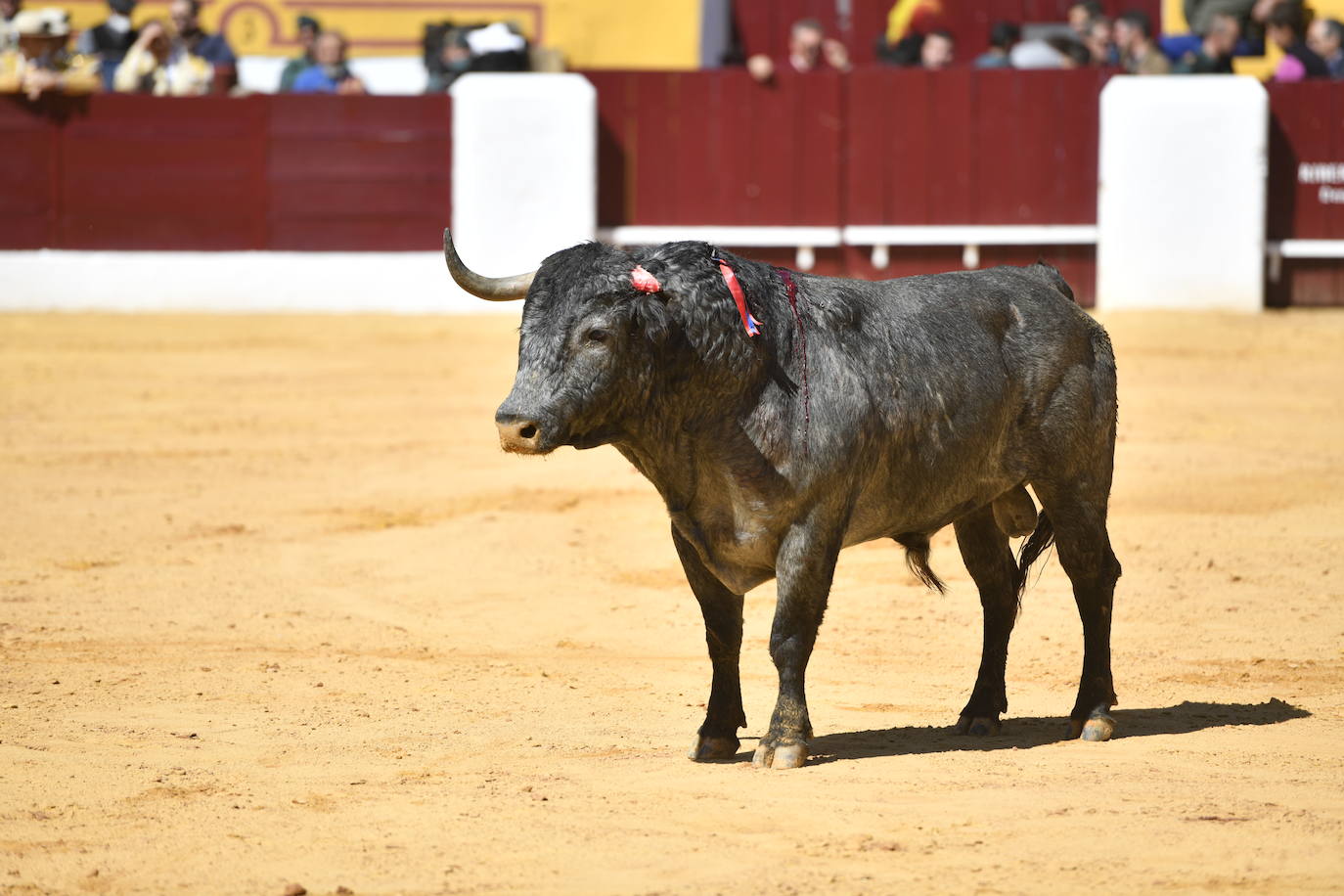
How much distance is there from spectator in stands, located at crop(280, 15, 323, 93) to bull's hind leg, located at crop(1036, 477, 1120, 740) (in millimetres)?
10284

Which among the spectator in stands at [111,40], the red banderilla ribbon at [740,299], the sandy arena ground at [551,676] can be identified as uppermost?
the spectator in stands at [111,40]

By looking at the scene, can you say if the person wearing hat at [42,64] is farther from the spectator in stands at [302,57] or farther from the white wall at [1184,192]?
the white wall at [1184,192]

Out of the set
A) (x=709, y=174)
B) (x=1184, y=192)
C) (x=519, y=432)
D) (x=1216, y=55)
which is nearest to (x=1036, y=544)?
(x=519, y=432)

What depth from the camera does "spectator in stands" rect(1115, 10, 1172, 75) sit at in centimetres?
1412

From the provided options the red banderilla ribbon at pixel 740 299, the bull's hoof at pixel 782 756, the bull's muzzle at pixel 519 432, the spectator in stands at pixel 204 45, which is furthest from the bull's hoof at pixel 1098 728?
the spectator in stands at pixel 204 45

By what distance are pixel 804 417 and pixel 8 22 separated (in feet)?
37.2

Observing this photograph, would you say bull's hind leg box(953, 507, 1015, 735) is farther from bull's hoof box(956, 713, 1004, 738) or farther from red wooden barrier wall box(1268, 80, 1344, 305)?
red wooden barrier wall box(1268, 80, 1344, 305)

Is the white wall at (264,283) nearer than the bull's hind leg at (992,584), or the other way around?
the bull's hind leg at (992,584)

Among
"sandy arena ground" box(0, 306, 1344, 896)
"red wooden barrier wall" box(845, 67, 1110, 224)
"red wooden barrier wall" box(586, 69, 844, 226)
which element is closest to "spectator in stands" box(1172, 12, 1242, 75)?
"red wooden barrier wall" box(845, 67, 1110, 224)

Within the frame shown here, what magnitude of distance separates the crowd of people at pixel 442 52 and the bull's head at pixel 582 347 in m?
10.0

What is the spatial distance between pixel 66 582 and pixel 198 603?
0.63 metres

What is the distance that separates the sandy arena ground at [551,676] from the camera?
3.99 meters

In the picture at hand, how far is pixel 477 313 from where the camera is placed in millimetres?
13930

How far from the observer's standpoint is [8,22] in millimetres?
14250
